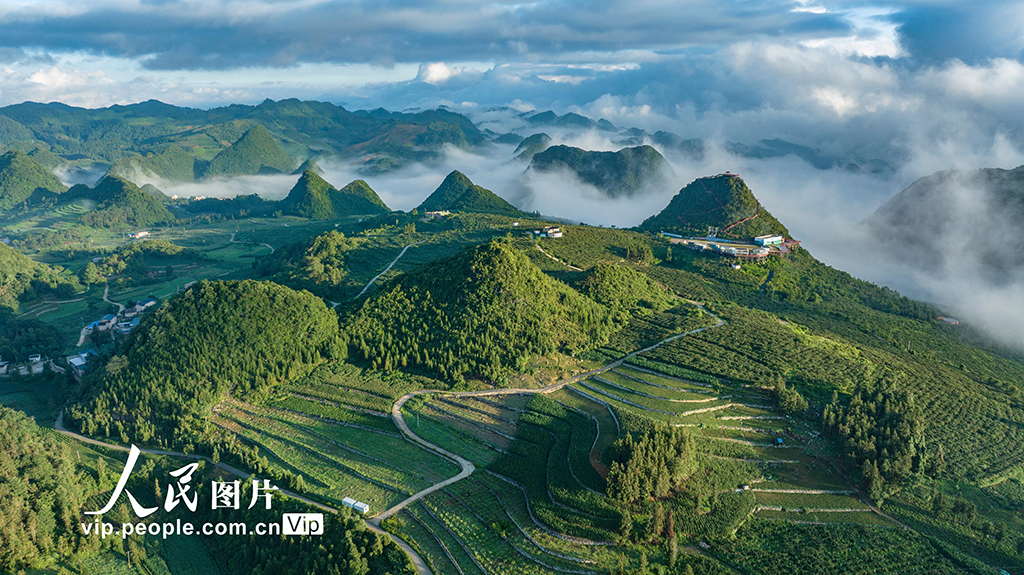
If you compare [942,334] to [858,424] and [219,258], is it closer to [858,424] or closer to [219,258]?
[858,424]

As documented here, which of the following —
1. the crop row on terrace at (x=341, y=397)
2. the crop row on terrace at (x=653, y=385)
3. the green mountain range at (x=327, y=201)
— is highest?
the green mountain range at (x=327, y=201)

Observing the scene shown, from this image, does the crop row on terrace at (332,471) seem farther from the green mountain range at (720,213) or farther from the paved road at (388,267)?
the green mountain range at (720,213)

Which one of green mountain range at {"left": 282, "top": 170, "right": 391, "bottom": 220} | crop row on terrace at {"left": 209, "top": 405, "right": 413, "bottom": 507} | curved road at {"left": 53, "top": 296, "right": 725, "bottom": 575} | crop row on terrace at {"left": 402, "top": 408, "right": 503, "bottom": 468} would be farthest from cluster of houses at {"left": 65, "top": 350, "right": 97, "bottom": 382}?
green mountain range at {"left": 282, "top": 170, "right": 391, "bottom": 220}

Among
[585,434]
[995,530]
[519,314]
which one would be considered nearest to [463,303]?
[519,314]

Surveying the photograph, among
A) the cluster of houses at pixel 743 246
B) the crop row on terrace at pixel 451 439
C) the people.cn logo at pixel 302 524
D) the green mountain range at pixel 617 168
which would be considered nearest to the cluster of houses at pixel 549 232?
the cluster of houses at pixel 743 246

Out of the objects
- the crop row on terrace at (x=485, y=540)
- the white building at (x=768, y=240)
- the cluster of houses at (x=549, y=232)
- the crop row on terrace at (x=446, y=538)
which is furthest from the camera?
the cluster of houses at (x=549, y=232)

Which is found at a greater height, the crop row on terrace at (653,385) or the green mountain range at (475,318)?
the green mountain range at (475,318)

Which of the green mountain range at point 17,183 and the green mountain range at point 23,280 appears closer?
the green mountain range at point 23,280
